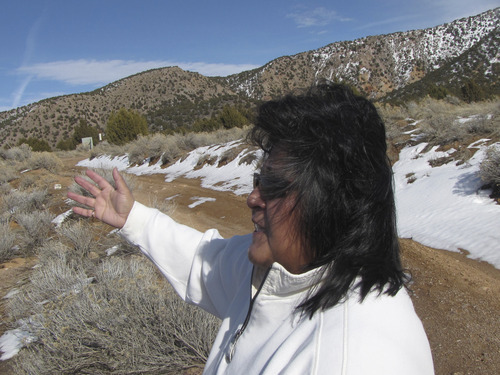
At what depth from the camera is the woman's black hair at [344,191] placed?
0.93 meters

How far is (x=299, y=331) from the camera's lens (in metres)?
0.83

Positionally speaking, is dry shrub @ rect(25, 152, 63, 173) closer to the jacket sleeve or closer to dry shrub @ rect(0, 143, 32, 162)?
dry shrub @ rect(0, 143, 32, 162)

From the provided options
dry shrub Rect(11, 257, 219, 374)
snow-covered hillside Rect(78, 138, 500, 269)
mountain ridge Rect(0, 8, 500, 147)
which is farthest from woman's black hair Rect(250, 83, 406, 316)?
mountain ridge Rect(0, 8, 500, 147)

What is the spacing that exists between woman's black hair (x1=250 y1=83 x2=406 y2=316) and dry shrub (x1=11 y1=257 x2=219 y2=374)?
6.90ft

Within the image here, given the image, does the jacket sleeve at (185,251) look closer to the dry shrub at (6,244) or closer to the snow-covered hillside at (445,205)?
the snow-covered hillside at (445,205)

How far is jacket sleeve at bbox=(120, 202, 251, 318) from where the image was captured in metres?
1.48

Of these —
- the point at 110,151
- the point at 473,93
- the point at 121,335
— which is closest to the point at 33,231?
the point at 121,335

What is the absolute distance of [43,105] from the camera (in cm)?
6775

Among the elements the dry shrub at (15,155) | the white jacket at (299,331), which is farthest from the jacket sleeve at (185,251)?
the dry shrub at (15,155)

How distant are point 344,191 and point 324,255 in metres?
0.18

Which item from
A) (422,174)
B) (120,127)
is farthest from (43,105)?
(422,174)

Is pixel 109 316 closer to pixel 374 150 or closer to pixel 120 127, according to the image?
pixel 374 150

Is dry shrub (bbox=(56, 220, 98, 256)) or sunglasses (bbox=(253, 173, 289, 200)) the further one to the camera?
dry shrub (bbox=(56, 220, 98, 256))

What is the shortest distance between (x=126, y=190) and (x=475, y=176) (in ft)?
25.0
